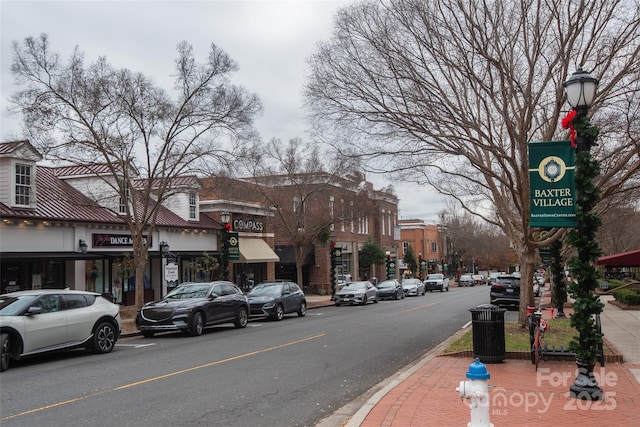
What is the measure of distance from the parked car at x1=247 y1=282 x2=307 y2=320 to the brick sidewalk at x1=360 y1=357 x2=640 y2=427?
1236 cm

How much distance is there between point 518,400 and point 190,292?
12.2m

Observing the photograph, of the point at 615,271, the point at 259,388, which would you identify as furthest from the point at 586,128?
the point at 615,271

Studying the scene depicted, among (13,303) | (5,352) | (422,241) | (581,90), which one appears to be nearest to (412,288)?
(13,303)

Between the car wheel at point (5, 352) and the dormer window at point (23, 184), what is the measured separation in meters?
11.8

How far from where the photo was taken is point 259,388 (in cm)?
891

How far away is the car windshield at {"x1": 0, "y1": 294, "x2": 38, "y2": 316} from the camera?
11.3 meters

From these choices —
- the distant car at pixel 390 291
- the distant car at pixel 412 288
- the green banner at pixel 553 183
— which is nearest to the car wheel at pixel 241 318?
the green banner at pixel 553 183

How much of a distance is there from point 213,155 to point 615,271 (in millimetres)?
45323

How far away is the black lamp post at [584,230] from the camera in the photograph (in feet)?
25.2

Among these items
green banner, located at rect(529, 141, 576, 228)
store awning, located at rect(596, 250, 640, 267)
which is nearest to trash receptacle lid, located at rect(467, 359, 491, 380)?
green banner, located at rect(529, 141, 576, 228)

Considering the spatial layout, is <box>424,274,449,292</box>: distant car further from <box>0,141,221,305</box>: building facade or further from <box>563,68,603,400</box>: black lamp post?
<box>563,68,603,400</box>: black lamp post

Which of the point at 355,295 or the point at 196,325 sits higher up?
the point at 196,325

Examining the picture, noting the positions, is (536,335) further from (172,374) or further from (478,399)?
(172,374)

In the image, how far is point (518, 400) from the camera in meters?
7.59
